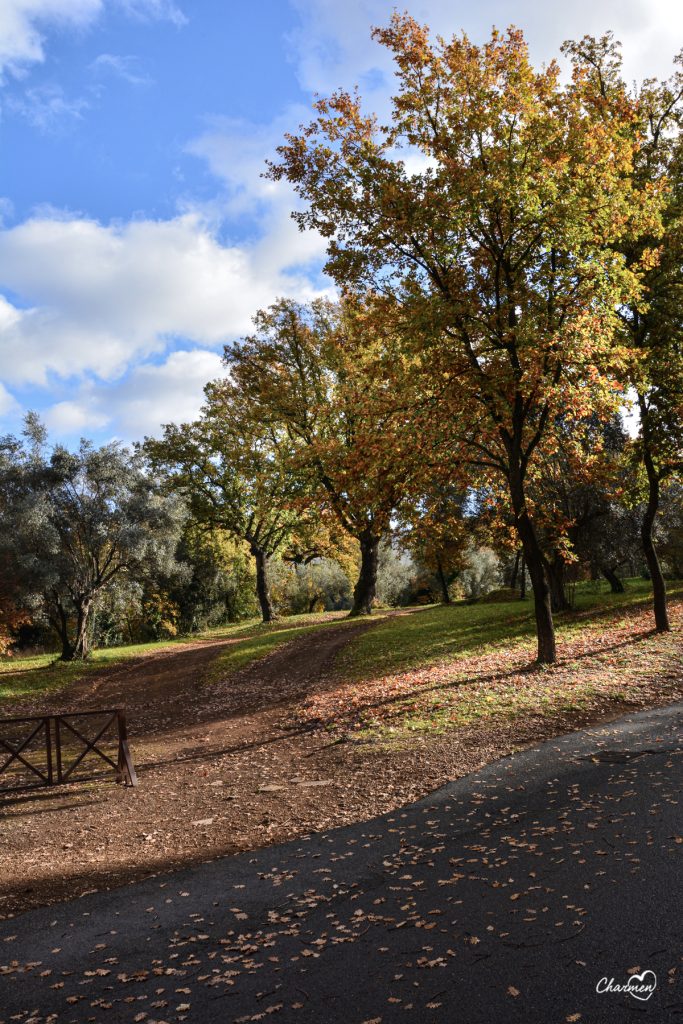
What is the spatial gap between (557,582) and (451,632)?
17.4ft

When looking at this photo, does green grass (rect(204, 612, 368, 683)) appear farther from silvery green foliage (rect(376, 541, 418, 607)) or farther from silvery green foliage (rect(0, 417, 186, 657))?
silvery green foliage (rect(376, 541, 418, 607))

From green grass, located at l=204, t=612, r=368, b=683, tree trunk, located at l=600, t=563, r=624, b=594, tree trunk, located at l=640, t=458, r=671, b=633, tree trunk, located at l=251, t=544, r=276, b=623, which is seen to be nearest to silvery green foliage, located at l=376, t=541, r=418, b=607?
tree trunk, located at l=251, t=544, r=276, b=623

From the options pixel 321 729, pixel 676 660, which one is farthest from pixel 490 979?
pixel 676 660

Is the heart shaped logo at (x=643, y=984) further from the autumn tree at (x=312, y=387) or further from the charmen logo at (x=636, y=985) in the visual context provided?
the autumn tree at (x=312, y=387)

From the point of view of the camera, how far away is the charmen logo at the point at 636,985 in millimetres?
3920

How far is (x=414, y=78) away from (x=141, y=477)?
19657 mm

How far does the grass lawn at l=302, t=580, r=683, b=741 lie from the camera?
40.3ft

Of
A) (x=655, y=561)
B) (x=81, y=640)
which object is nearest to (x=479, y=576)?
(x=81, y=640)

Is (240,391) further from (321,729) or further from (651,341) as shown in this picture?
(321,729)

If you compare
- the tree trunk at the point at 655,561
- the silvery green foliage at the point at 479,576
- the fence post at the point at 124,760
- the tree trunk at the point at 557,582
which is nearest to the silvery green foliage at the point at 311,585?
the silvery green foliage at the point at 479,576

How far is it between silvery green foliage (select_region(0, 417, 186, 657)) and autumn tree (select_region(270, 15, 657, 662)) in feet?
53.3

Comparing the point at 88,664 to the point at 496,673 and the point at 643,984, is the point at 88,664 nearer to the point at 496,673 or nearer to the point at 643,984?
the point at 496,673

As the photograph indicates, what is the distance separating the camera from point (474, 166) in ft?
46.1

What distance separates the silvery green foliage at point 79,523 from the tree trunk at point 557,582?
637 inches
